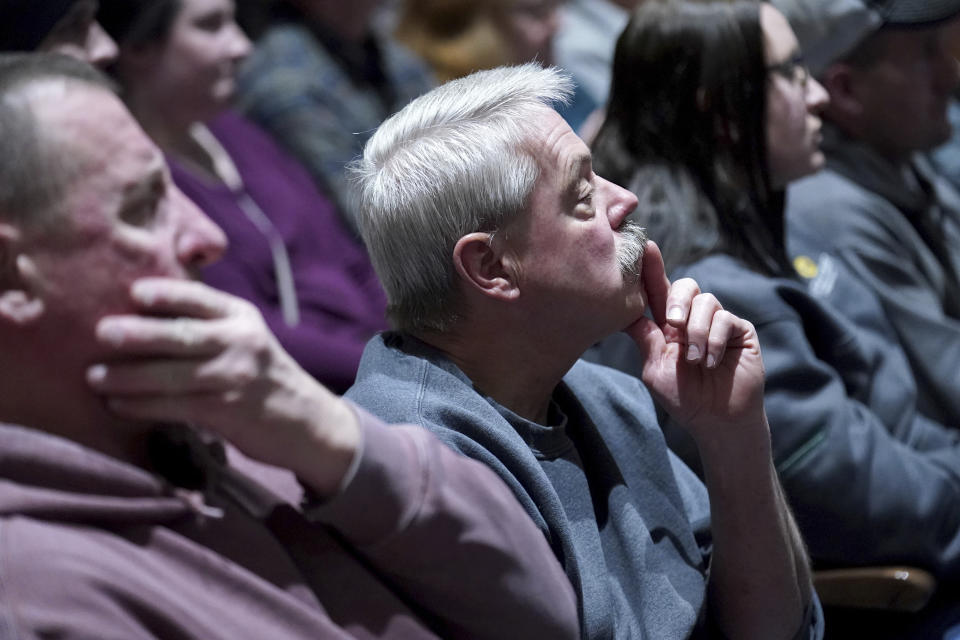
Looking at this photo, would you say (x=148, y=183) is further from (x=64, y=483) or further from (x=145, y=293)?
(x=64, y=483)

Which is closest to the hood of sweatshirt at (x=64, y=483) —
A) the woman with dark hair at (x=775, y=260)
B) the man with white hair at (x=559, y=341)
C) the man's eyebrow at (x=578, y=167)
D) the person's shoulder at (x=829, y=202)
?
the man with white hair at (x=559, y=341)

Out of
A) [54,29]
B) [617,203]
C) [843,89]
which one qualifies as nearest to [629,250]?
[617,203]

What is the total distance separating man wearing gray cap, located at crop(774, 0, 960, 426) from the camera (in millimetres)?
2082

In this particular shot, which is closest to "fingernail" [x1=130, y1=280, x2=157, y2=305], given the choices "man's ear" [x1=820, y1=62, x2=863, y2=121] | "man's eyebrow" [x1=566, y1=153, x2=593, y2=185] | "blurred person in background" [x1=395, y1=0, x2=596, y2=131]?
"man's eyebrow" [x1=566, y1=153, x2=593, y2=185]

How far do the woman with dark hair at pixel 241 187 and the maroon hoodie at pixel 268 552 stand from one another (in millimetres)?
1201

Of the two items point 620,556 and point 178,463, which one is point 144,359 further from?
point 620,556

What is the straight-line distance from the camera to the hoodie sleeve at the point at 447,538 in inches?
35.8

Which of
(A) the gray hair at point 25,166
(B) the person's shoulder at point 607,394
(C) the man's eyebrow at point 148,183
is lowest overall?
(B) the person's shoulder at point 607,394

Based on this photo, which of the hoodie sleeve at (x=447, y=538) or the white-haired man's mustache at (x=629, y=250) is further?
the white-haired man's mustache at (x=629, y=250)

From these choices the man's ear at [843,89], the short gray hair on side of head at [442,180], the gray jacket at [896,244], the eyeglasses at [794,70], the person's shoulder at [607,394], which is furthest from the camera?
the man's ear at [843,89]

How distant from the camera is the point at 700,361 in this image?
132cm

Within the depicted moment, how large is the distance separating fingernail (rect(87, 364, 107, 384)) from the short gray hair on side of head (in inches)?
18.6

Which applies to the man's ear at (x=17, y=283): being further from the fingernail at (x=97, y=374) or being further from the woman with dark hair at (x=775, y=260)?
the woman with dark hair at (x=775, y=260)

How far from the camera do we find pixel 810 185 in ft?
7.51
